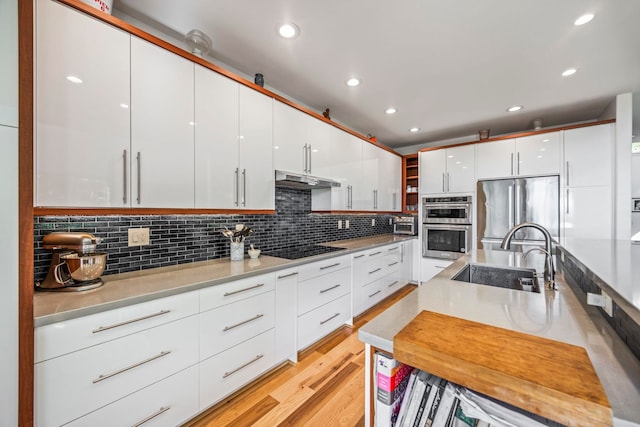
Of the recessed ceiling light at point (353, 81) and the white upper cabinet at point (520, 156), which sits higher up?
the recessed ceiling light at point (353, 81)

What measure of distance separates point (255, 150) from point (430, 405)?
6.28 ft

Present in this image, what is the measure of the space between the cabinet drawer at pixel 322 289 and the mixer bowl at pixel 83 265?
1.27 meters

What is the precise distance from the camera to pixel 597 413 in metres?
0.46

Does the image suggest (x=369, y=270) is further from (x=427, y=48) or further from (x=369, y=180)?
(x=427, y=48)

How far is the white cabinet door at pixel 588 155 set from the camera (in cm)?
284

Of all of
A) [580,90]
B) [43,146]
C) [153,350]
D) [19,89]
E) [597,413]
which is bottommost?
[153,350]

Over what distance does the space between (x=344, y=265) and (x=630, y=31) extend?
2753 mm

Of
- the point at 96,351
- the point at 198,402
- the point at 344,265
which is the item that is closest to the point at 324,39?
the point at 344,265

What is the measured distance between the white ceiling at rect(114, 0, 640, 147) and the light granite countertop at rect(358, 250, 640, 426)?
1691 millimetres

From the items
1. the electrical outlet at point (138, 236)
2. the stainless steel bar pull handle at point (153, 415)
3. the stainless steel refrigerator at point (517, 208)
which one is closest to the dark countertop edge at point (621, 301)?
the stainless steel bar pull handle at point (153, 415)

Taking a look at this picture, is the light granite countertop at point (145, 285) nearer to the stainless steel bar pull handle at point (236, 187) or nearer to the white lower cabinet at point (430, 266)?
the stainless steel bar pull handle at point (236, 187)

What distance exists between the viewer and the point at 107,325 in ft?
3.63

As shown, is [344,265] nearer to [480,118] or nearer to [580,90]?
[480,118]

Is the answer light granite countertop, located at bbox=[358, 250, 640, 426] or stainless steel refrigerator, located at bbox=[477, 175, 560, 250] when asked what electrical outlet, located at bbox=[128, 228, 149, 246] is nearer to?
light granite countertop, located at bbox=[358, 250, 640, 426]
